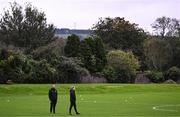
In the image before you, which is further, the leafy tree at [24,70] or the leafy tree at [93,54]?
the leafy tree at [93,54]

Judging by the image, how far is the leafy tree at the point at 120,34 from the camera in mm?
121750

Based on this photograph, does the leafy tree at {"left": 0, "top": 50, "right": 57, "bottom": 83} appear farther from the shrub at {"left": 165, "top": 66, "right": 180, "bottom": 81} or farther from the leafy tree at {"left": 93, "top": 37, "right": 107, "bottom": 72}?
the shrub at {"left": 165, "top": 66, "right": 180, "bottom": 81}

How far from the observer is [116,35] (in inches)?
4943

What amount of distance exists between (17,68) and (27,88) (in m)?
13.0

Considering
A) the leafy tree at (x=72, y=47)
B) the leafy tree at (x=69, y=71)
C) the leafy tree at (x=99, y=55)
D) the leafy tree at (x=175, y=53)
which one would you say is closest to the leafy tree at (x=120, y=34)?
the leafy tree at (x=175, y=53)

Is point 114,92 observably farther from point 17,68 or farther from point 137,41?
point 137,41

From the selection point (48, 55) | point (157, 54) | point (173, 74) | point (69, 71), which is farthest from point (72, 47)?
point (157, 54)

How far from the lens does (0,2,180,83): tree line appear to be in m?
87.6

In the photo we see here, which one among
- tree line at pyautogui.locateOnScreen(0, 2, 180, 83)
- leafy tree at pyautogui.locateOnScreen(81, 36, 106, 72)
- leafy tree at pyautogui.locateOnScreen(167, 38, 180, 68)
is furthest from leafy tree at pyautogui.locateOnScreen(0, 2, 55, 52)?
leafy tree at pyautogui.locateOnScreen(167, 38, 180, 68)

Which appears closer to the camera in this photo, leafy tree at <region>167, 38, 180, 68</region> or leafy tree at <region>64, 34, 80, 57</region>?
leafy tree at <region>64, 34, 80, 57</region>

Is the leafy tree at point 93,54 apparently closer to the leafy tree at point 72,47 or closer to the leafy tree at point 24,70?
the leafy tree at point 72,47

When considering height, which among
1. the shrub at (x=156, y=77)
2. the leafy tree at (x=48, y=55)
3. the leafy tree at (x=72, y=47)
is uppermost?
the leafy tree at (x=72, y=47)

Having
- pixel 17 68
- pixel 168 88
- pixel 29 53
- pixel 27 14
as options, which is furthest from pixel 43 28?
pixel 168 88

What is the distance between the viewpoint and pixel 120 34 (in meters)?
126
